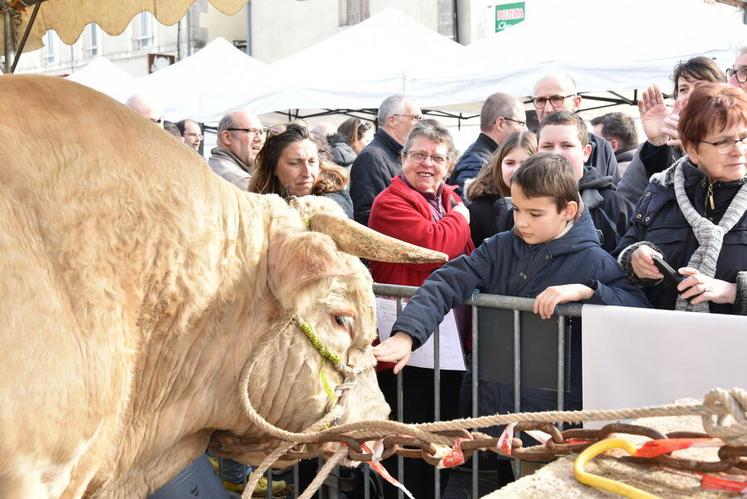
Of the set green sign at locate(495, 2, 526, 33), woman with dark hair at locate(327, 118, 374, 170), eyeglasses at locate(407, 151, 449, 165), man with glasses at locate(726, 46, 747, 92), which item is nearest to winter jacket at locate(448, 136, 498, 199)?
eyeglasses at locate(407, 151, 449, 165)

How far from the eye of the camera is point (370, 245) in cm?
257

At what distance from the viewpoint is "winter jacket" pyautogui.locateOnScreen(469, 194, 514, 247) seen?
4.32 meters

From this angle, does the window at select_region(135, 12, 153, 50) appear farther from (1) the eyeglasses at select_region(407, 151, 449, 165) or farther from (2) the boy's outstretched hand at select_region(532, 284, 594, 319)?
(2) the boy's outstretched hand at select_region(532, 284, 594, 319)

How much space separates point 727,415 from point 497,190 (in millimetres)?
2736

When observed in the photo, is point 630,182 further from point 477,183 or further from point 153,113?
point 153,113

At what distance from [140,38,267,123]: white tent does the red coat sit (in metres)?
9.52

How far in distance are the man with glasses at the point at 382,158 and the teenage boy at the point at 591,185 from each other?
151 cm

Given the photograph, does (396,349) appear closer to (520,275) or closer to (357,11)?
(520,275)

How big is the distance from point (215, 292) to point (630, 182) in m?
2.56

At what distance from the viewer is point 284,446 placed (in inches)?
109

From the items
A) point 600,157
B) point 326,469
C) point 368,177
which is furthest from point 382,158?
point 326,469

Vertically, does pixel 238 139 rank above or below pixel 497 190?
above

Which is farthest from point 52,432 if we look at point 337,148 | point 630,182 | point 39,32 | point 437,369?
point 337,148

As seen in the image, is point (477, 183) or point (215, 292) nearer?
point (215, 292)
